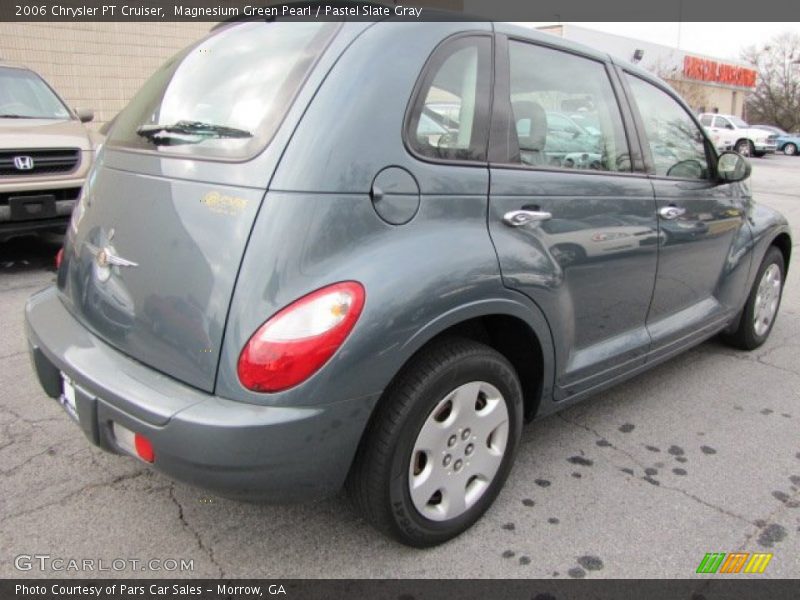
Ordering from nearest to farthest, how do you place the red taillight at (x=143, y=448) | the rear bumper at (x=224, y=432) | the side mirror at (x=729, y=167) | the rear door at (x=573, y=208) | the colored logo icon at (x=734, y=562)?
1. the rear bumper at (x=224, y=432)
2. the red taillight at (x=143, y=448)
3. the colored logo icon at (x=734, y=562)
4. the rear door at (x=573, y=208)
5. the side mirror at (x=729, y=167)

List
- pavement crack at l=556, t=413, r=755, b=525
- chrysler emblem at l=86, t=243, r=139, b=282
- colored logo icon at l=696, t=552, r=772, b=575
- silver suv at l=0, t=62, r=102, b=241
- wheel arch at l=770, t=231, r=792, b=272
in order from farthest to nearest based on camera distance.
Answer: silver suv at l=0, t=62, r=102, b=241 < wheel arch at l=770, t=231, r=792, b=272 < pavement crack at l=556, t=413, r=755, b=525 < colored logo icon at l=696, t=552, r=772, b=575 < chrysler emblem at l=86, t=243, r=139, b=282

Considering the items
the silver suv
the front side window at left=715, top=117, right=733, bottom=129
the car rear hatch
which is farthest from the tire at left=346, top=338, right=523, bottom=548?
the front side window at left=715, top=117, right=733, bottom=129

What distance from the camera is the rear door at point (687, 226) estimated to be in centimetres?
317

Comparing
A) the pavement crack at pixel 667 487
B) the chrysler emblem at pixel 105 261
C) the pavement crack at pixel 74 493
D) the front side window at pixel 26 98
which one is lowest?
the pavement crack at pixel 667 487

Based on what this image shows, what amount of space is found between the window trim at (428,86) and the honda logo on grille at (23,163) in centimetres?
496

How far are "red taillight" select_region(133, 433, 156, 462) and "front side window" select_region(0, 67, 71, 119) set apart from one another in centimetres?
564

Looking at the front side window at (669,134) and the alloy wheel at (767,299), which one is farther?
the alloy wheel at (767,299)

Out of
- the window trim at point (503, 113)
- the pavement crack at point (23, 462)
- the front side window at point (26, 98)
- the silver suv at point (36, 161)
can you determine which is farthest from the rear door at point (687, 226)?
the front side window at point (26, 98)

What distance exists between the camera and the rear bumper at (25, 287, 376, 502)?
71.3 inches

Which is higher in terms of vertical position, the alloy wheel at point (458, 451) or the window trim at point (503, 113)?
the window trim at point (503, 113)

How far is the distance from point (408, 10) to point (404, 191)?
0.76 meters
